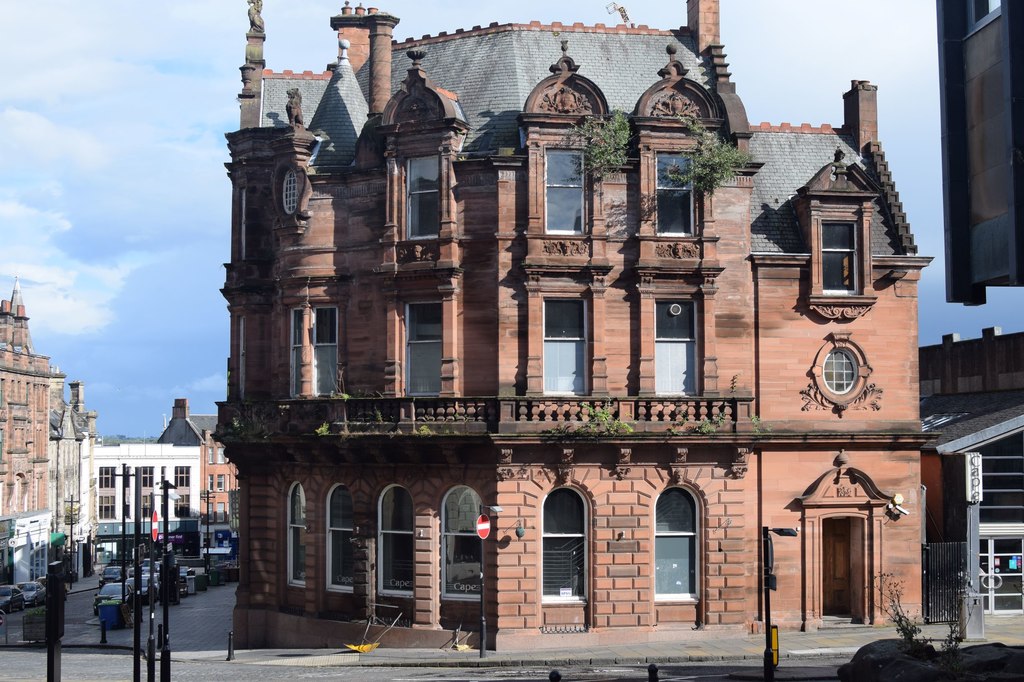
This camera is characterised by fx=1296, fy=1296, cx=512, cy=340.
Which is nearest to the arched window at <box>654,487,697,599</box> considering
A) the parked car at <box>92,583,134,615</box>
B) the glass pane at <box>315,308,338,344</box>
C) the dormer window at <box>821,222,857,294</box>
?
the dormer window at <box>821,222,857,294</box>

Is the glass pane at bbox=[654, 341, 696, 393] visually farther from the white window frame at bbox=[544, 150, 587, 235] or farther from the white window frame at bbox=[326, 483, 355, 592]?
the white window frame at bbox=[326, 483, 355, 592]

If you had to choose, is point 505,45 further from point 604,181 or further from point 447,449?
point 447,449

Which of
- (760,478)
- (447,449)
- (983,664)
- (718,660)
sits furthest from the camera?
(760,478)

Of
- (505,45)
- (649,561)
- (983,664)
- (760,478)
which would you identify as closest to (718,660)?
(649,561)

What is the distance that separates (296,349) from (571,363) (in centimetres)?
843

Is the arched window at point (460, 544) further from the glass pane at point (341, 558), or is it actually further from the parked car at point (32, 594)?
the parked car at point (32, 594)

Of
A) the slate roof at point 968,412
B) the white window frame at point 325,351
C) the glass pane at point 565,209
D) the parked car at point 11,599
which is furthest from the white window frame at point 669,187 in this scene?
the parked car at point 11,599

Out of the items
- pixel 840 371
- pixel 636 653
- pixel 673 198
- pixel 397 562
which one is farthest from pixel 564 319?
pixel 636 653

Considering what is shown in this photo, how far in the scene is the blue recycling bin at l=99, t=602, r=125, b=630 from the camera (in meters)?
44.8

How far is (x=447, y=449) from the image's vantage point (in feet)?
109

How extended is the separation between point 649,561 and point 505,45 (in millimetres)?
15161

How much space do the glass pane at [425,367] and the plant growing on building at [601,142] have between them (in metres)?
6.35

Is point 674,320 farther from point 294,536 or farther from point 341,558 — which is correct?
point 294,536

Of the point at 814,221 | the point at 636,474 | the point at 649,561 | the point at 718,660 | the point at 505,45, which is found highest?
the point at 505,45
